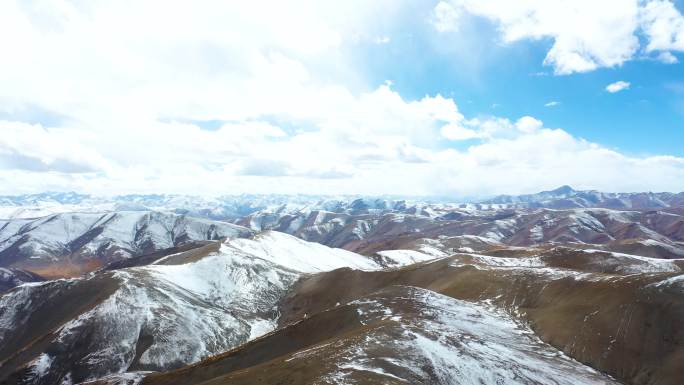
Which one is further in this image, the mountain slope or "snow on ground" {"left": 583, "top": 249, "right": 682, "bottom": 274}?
"snow on ground" {"left": 583, "top": 249, "right": 682, "bottom": 274}

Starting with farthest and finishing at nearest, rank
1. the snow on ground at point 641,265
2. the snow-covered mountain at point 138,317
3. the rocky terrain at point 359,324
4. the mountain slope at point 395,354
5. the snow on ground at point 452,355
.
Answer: the snow on ground at point 641,265
the snow-covered mountain at point 138,317
the rocky terrain at point 359,324
the snow on ground at point 452,355
the mountain slope at point 395,354

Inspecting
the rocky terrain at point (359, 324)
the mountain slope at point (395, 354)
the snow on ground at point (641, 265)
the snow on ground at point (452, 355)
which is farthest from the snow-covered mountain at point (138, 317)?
the snow on ground at point (641, 265)

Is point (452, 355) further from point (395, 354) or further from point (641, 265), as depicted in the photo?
point (641, 265)

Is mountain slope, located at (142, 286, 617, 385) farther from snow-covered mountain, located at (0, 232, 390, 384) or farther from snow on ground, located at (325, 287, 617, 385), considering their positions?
snow-covered mountain, located at (0, 232, 390, 384)

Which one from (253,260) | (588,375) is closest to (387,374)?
(588,375)

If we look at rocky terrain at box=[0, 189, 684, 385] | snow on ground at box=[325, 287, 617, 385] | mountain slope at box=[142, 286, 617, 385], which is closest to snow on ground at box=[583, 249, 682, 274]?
rocky terrain at box=[0, 189, 684, 385]

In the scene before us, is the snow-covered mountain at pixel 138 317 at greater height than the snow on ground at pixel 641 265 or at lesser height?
lesser

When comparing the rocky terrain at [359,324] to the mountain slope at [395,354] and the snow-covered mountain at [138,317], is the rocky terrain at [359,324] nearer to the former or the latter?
the mountain slope at [395,354]

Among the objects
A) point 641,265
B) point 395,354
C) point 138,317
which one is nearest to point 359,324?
point 395,354

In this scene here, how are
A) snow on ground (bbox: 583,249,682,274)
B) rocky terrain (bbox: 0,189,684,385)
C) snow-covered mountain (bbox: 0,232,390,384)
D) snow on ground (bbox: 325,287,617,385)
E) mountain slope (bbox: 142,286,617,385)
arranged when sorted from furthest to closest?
snow on ground (bbox: 583,249,682,274) → snow-covered mountain (bbox: 0,232,390,384) → rocky terrain (bbox: 0,189,684,385) → snow on ground (bbox: 325,287,617,385) → mountain slope (bbox: 142,286,617,385)

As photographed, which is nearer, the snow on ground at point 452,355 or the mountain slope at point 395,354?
the mountain slope at point 395,354

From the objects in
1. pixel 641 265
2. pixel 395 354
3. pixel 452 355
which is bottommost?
pixel 452 355

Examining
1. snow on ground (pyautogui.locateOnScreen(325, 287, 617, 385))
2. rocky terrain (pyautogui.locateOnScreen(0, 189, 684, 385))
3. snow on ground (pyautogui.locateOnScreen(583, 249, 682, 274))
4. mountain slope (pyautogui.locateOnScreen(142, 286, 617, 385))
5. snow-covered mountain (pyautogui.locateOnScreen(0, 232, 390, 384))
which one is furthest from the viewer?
snow on ground (pyautogui.locateOnScreen(583, 249, 682, 274))
